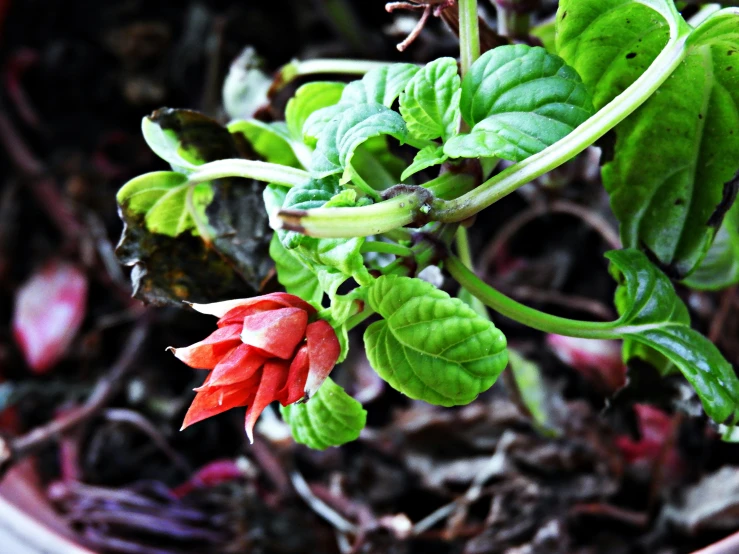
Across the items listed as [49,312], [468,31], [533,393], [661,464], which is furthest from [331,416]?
[49,312]

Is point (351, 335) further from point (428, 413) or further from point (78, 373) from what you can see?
point (78, 373)

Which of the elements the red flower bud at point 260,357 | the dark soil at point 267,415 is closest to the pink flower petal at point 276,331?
the red flower bud at point 260,357

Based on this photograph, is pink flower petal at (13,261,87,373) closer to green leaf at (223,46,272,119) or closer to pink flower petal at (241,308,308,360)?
green leaf at (223,46,272,119)

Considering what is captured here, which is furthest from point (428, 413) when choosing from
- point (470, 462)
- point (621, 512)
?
point (621, 512)

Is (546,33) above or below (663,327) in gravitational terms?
above

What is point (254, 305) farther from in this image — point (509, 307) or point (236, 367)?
point (509, 307)

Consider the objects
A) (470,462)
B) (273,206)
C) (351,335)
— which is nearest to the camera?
(273,206)

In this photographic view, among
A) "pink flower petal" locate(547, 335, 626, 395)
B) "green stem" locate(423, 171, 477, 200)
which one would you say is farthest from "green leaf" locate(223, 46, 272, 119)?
"pink flower petal" locate(547, 335, 626, 395)
